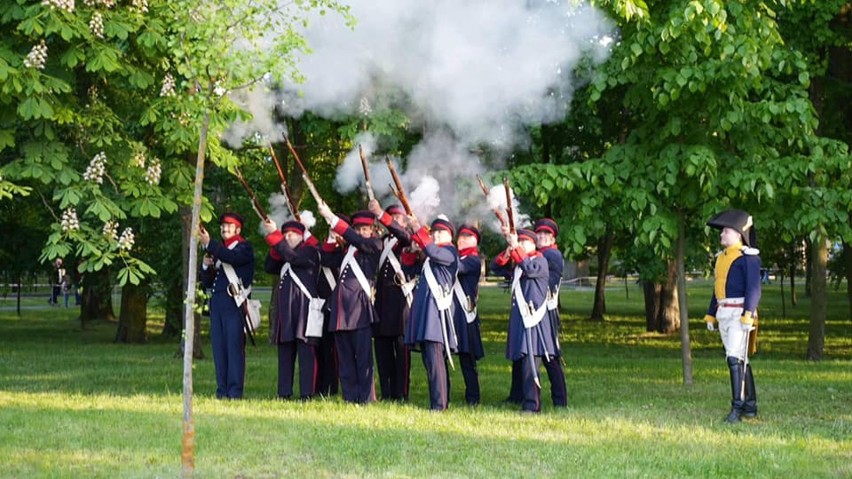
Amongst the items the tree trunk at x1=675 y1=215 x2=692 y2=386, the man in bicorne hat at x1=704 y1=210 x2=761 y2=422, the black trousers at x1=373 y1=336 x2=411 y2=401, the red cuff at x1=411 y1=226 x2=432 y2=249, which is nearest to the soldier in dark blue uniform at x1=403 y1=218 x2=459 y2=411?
the red cuff at x1=411 y1=226 x2=432 y2=249

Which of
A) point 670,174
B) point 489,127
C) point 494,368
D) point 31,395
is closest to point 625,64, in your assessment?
point 670,174

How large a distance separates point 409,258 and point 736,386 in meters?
3.50

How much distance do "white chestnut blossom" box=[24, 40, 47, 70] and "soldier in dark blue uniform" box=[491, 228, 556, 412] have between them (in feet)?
14.7

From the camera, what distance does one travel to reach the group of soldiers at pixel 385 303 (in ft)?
34.5

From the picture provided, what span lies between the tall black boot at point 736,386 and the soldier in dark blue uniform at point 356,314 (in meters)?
3.49

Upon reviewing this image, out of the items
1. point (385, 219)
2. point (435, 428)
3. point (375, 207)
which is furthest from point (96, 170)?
point (435, 428)

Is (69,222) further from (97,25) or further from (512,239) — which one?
(512,239)

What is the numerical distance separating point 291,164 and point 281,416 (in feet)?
40.4

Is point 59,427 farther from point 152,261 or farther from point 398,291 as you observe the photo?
point 152,261

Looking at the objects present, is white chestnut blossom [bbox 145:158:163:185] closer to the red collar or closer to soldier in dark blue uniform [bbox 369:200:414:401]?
the red collar

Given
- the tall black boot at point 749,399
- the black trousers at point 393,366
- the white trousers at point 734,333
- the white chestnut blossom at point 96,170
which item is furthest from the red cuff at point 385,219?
the tall black boot at point 749,399

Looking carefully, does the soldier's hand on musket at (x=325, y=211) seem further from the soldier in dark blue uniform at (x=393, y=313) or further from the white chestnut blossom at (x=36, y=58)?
the white chestnut blossom at (x=36, y=58)

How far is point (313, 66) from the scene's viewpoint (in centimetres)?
1285

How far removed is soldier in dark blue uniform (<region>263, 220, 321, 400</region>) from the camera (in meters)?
11.4
